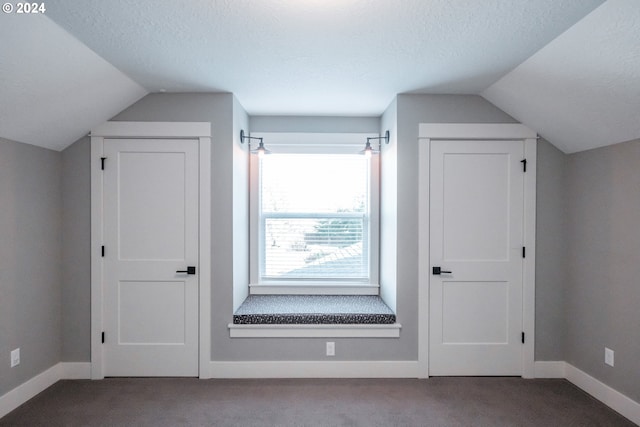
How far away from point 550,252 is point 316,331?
2.17 meters

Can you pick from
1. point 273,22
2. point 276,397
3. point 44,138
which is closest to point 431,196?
point 273,22

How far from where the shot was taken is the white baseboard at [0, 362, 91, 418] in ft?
8.16

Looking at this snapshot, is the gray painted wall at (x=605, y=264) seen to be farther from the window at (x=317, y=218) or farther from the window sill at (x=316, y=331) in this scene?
the window at (x=317, y=218)

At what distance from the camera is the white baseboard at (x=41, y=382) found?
249 cm

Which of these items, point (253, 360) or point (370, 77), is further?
point (253, 360)

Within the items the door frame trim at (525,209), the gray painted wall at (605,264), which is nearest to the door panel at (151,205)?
the door frame trim at (525,209)

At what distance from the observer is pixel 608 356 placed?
263 cm

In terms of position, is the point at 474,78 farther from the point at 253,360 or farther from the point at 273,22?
the point at 253,360

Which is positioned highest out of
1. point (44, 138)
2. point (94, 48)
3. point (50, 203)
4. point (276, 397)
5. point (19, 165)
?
point (94, 48)

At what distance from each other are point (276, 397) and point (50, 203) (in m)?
2.45

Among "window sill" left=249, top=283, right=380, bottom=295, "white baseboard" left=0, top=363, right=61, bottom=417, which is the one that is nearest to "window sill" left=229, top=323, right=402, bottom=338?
"window sill" left=249, top=283, right=380, bottom=295

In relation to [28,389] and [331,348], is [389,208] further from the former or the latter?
[28,389]

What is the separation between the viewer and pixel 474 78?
2.71 m

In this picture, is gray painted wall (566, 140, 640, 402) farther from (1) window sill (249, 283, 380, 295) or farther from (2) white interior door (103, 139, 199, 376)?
(2) white interior door (103, 139, 199, 376)
